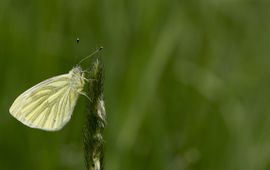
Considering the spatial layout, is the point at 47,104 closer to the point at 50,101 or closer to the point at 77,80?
the point at 50,101

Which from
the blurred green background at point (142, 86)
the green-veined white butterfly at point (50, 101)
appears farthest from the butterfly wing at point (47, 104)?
the blurred green background at point (142, 86)

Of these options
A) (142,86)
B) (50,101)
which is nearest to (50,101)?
(50,101)

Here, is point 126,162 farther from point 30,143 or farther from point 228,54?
point 228,54

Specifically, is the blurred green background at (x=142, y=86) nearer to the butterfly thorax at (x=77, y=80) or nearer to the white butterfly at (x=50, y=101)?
the white butterfly at (x=50, y=101)

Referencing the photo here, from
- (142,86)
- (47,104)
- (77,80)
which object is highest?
(142,86)

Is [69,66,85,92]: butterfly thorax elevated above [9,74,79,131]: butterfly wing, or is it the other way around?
[69,66,85,92]: butterfly thorax

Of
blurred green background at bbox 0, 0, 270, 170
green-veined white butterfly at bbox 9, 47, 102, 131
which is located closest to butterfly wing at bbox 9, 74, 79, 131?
green-veined white butterfly at bbox 9, 47, 102, 131

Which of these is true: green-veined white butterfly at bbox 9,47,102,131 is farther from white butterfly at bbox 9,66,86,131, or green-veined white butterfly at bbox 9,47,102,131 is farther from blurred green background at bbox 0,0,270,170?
blurred green background at bbox 0,0,270,170

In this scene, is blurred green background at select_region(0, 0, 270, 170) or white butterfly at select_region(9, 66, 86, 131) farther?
blurred green background at select_region(0, 0, 270, 170)
